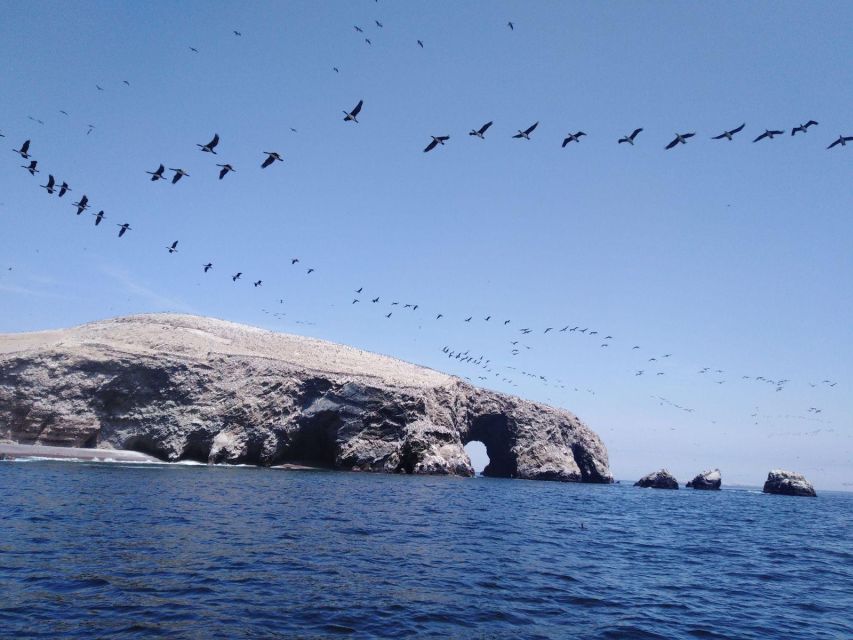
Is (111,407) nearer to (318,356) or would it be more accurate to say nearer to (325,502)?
(318,356)

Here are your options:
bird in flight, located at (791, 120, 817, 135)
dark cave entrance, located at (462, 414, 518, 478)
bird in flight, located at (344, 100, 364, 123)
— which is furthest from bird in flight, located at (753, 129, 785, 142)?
dark cave entrance, located at (462, 414, 518, 478)

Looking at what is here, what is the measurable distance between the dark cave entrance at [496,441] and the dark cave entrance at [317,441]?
2160 cm

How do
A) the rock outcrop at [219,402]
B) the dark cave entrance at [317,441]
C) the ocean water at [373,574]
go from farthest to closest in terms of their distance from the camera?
the dark cave entrance at [317,441]
the rock outcrop at [219,402]
the ocean water at [373,574]

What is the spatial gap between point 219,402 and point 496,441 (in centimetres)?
4387

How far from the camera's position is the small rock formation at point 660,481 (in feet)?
302

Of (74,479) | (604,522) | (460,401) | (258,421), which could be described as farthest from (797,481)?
(74,479)

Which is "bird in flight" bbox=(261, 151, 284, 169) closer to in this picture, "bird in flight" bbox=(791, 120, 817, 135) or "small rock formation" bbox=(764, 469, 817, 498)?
"bird in flight" bbox=(791, 120, 817, 135)

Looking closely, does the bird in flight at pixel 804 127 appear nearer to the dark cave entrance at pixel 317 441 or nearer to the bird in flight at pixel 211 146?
the bird in flight at pixel 211 146

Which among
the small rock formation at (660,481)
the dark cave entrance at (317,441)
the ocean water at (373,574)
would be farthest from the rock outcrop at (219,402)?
the small rock formation at (660,481)

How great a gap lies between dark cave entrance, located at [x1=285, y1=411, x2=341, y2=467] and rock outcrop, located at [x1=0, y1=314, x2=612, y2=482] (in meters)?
0.17

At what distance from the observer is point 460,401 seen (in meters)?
74.0

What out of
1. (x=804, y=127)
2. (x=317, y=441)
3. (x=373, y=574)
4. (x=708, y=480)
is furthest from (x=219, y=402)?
(x=708, y=480)

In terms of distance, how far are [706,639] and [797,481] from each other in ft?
310

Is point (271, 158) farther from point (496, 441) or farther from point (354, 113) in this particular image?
point (496, 441)
